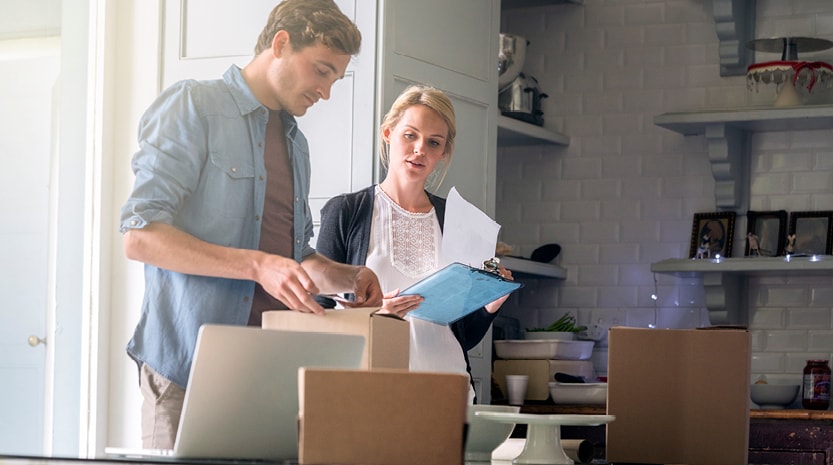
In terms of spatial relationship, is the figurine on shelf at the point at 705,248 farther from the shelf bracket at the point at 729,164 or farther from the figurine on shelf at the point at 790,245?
the figurine on shelf at the point at 790,245

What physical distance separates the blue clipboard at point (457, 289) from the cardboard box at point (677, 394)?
2.45ft

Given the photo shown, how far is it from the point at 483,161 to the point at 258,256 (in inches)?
39.4

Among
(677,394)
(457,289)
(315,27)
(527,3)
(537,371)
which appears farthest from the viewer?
(527,3)

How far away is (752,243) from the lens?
178 inches

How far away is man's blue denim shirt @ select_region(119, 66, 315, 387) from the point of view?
11.7ft

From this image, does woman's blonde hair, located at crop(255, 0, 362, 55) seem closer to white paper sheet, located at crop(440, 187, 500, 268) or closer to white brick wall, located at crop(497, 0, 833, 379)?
white paper sheet, located at crop(440, 187, 500, 268)

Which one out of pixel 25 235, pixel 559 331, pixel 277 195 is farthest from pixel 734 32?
pixel 25 235

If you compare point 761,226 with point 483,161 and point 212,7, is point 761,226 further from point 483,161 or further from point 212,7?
point 212,7

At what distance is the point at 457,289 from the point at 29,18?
2166 mm

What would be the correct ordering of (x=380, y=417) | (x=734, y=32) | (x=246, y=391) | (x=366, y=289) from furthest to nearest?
(x=734, y=32) → (x=366, y=289) → (x=246, y=391) → (x=380, y=417)

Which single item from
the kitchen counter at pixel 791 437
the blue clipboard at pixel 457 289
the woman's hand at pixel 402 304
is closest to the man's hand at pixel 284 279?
the woman's hand at pixel 402 304

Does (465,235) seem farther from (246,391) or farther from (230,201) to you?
(246,391)

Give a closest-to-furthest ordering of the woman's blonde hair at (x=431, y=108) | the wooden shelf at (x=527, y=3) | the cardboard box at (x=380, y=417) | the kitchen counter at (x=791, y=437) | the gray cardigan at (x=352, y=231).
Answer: the cardboard box at (x=380, y=417) < the gray cardigan at (x=352, y=231) < the woman's blonde hair at (x=431, y=108) < the kitchen counter at (x=791, y=437) < the wooden shelf at (x=527, y=3)

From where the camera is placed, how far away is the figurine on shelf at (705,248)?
15.1ft
